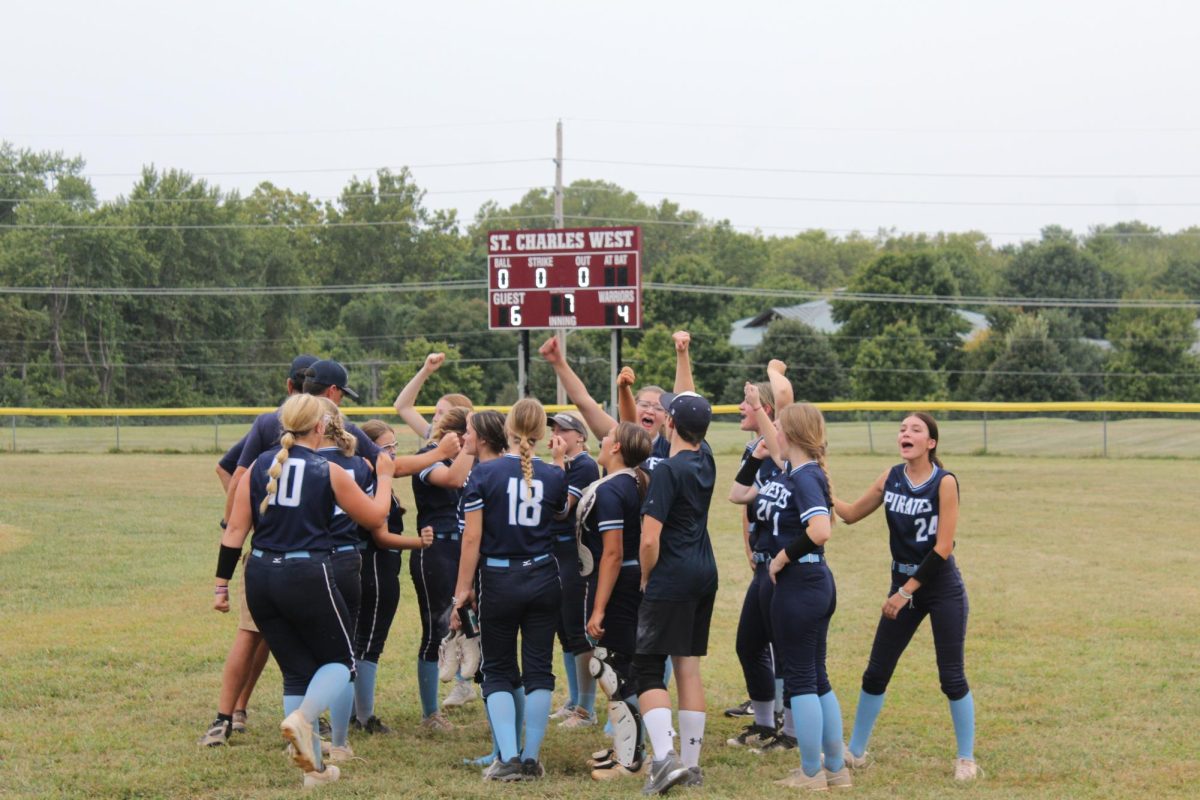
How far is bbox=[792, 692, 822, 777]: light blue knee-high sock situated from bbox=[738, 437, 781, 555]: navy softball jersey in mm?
808

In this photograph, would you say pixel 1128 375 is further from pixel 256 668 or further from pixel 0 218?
pixel 0 218

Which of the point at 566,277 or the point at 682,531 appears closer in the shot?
the point at 682,531

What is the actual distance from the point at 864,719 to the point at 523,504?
221cm

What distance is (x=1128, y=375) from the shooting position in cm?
5522

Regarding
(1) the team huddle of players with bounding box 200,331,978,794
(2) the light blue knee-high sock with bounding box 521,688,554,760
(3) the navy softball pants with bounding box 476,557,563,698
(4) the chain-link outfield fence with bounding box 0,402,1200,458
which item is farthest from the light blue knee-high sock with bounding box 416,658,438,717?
(4) the chain-link outfield fence with bounding box 0,402,1200,458

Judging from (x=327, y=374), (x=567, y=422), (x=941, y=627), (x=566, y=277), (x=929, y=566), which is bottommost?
(x=941, y=627)

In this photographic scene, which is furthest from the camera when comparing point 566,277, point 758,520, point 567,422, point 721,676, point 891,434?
point 891,434

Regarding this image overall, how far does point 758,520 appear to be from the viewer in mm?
6633

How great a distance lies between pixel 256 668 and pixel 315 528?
1.66 meters

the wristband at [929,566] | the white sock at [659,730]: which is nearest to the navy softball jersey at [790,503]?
the wristband at [929,566]

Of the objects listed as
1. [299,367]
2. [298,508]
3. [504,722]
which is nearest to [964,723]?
[504,722]

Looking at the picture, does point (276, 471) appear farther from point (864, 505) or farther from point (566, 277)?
point (566, 277)

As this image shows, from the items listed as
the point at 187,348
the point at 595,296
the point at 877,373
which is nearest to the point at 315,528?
the point at 595,296

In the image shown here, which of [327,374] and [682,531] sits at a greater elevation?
[327,374]
